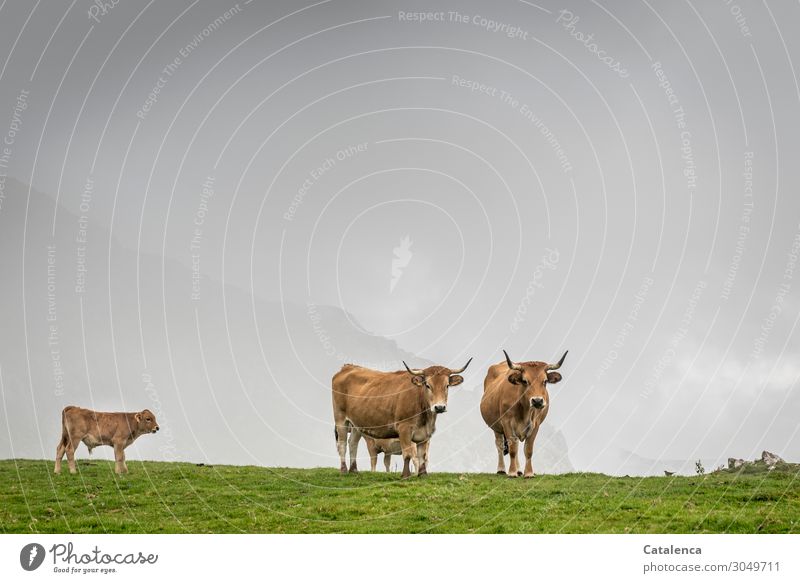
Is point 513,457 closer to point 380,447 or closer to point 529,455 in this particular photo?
point 529,455

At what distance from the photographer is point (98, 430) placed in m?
29.5

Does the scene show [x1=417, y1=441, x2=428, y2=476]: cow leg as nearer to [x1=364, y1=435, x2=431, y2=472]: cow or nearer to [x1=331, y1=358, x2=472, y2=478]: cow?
[x1=331, y1=358, x2=472, y2=478]: cow

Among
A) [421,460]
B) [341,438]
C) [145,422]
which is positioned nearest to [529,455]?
[421,460]

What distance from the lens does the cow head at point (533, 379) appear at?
25266 mm

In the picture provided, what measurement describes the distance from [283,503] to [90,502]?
17.0 ft

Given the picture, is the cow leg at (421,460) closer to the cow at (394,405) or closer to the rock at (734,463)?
the cow at (394,405)
